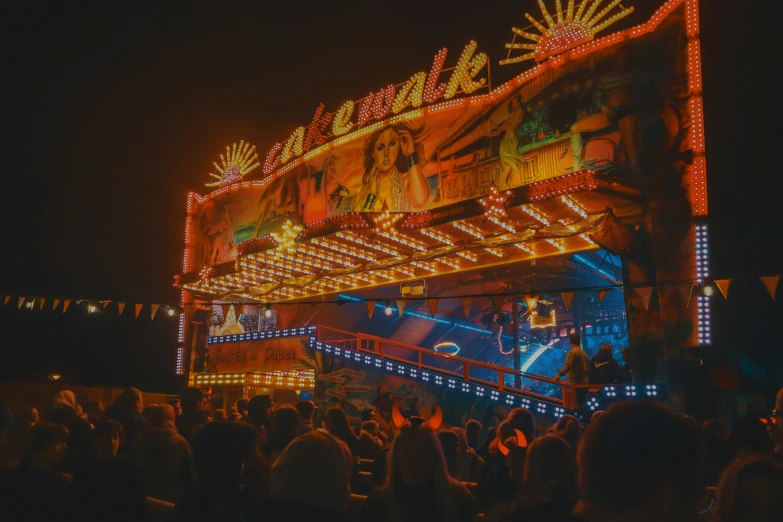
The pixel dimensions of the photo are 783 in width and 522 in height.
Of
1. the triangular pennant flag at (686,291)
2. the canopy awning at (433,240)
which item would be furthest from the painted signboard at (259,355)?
the triangular pennant flag at (686,291)

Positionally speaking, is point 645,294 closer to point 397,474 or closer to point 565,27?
point 565,27

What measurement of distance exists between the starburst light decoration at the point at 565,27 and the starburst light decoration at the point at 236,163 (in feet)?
45.2

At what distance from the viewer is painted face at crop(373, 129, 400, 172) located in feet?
69.4

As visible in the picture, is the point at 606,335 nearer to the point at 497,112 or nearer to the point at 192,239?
the point at 497,112

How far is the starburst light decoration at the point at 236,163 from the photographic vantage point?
1084 inches

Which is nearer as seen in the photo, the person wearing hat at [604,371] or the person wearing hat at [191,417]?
the person wearing hat at [191,417]

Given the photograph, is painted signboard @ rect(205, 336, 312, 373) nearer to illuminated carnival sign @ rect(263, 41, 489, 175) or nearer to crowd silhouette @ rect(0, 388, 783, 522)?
illuminated carnival sign @ rect(263, 41, 489, 175)

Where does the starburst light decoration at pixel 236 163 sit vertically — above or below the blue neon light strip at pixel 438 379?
above

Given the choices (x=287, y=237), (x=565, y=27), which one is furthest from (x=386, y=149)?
(x=565, y=27)

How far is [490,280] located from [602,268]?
155 inches

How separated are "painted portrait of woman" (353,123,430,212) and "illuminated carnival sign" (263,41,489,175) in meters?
0.80

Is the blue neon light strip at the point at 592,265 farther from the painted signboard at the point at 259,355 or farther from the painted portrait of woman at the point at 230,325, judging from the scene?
the painted portrait of woman at the point at 230,325

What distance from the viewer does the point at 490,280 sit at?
20.8 meters

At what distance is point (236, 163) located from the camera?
27.9 m
